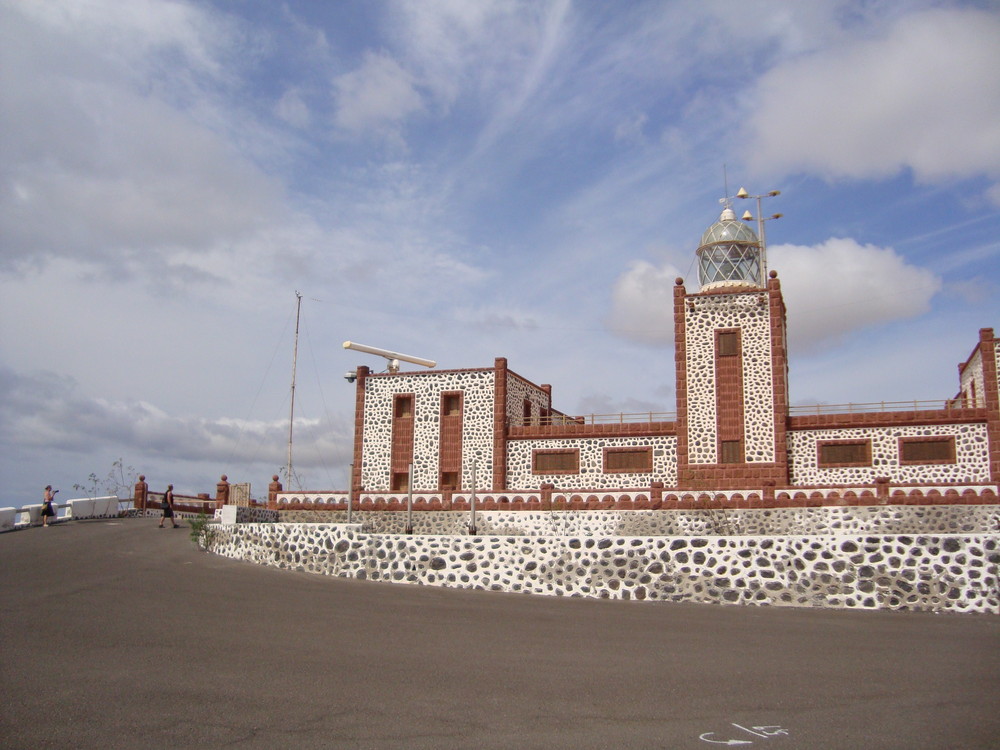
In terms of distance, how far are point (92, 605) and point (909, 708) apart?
9725mm

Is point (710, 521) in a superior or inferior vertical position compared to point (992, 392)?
inferior

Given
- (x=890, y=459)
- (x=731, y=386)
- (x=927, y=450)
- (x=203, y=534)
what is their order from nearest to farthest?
(x=203, y=534)
(x=927, y=450)
(x=890, y=459)
(x=731, y=386)

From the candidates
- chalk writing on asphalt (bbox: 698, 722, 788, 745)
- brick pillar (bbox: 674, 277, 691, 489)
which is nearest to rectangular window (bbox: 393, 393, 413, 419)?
brick pillar (bbox: 674, 277, 691, 489)

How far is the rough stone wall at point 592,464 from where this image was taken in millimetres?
27558

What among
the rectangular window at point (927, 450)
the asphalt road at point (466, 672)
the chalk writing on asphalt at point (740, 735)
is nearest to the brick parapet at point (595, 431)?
the rectangular window at point (927, 450)

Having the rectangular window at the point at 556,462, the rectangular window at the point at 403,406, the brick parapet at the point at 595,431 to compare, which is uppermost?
the rectangular window at the point at 403,406

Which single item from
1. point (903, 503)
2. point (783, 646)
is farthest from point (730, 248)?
point (783, 646)

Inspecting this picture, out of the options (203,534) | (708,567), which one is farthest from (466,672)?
(203,534)

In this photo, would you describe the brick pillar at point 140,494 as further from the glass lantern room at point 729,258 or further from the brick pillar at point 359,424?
the glass lantern room at point 729,258

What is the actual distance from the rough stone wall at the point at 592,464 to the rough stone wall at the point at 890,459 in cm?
384

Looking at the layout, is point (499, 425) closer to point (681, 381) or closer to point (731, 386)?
point (681, 381)

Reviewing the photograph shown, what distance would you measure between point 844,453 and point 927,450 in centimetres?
229

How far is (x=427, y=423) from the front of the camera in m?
30.0

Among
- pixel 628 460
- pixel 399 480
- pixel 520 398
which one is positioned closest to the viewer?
pixel 628 460
